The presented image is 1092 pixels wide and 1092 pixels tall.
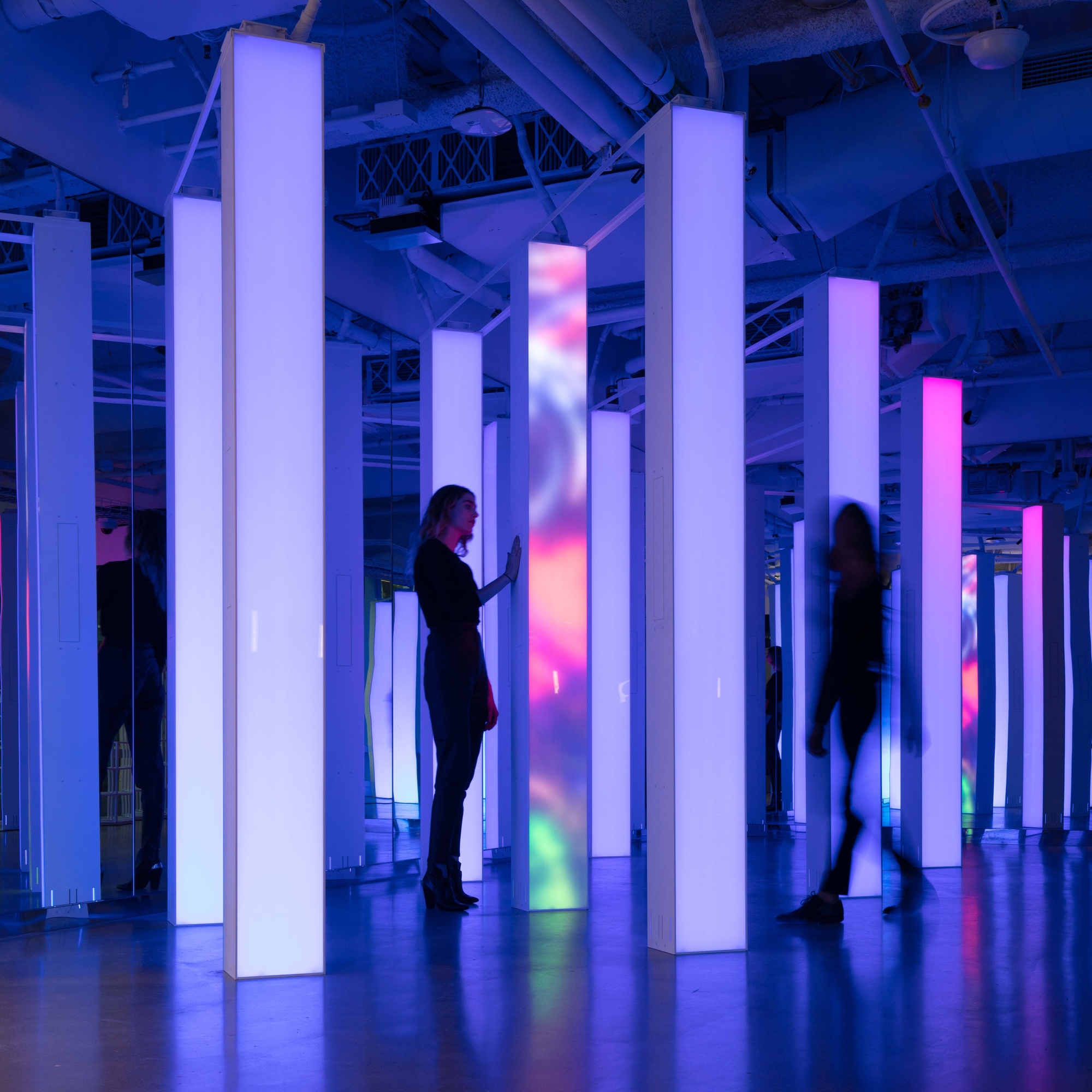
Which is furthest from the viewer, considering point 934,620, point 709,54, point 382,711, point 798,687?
point 798,687

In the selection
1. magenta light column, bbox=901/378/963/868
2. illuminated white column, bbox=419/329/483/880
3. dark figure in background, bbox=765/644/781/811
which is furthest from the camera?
dark figure in background, bbox=765/644/781/811

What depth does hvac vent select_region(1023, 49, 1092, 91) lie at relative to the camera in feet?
18.4

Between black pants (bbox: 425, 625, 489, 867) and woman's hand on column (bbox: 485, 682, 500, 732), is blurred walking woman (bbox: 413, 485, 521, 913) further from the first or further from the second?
woman's hand on column (bbox: 485, 682, 500, 732)

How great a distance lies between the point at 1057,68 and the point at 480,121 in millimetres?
2584

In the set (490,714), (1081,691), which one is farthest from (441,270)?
(1081,691)

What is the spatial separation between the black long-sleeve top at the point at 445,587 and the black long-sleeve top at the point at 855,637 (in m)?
1.49

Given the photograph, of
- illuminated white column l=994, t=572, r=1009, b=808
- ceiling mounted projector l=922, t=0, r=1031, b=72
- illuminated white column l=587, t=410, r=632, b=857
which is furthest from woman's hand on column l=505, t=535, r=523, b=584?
illuminated white column l=994, t=572, r=1009, b=808

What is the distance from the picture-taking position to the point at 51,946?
4613 mm

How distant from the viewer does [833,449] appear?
564 cm

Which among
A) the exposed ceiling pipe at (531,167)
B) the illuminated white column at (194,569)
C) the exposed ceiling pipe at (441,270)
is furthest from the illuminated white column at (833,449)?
the illuminated white column at (194,569)

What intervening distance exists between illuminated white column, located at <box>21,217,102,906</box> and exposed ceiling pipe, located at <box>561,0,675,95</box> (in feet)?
8.02

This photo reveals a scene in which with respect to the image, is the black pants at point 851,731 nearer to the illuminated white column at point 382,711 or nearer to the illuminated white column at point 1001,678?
the illuminated white column at point 382,711

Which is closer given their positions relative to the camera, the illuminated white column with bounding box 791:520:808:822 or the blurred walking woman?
→ the blurred walking woman

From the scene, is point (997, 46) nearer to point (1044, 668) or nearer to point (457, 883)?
point (457, 883)
